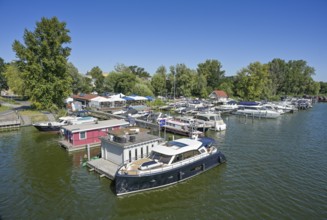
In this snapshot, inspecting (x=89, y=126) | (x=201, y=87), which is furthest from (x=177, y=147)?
(x=201, y=87)

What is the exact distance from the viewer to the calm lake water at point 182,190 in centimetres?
1254

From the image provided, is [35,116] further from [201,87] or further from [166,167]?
[201,87]

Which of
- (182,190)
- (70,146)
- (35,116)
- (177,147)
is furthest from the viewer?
(35,116)

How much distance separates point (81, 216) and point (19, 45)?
39.2 metres

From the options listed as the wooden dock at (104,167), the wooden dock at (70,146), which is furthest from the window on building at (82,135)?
the wooden dock at (104,167)

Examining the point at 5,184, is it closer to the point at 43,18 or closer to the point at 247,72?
the point at 43,18

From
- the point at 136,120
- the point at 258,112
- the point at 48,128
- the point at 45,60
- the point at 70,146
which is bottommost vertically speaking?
the point at 70,146

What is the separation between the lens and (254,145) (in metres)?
25.5

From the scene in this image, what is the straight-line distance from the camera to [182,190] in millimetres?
15047

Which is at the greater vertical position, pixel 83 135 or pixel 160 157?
pixel 83 135

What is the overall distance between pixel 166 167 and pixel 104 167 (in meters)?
5.63

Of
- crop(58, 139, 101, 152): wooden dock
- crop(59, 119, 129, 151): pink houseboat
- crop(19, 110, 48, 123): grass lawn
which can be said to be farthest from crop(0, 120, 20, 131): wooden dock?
crop(58, 139, 101, 152): wooden dock

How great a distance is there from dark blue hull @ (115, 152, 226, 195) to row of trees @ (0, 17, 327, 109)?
3244 cm

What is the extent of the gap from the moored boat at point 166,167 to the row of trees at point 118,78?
31687 millimetres
